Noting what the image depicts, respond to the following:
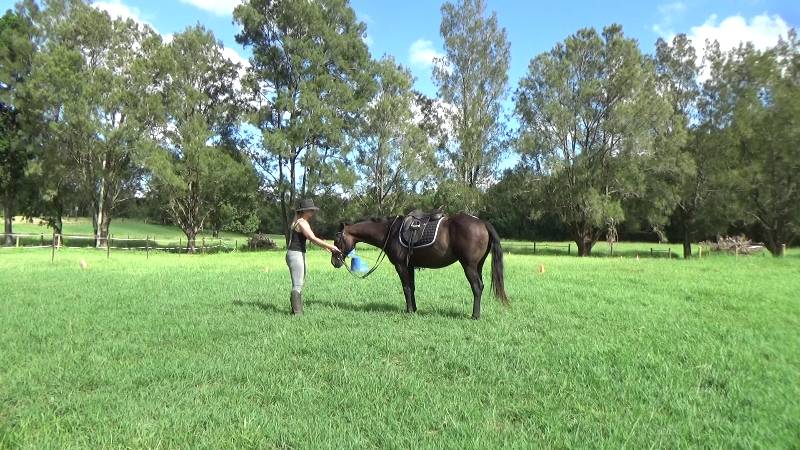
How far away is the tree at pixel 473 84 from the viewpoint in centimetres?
3659

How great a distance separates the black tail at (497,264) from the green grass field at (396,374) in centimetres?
35

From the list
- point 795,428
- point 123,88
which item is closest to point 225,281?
point 795,428

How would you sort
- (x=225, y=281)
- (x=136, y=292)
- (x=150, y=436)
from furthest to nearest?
(x=225, y=281) < (x=136, y=292) < (x=150, y=436)

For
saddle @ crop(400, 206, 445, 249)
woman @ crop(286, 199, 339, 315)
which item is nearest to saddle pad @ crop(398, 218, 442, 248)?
saddle @ crop(400, 206, 445, 249)

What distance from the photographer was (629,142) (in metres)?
33.7

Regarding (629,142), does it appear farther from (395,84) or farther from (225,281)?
(225,281)

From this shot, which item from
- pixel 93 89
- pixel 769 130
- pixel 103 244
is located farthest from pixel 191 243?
pixel 769 130

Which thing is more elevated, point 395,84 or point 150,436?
point 395,84

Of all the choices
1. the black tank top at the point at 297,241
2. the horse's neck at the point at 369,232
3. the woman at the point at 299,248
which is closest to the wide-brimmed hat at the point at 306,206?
the woman at the point at 299,248

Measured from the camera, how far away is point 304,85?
112 ft

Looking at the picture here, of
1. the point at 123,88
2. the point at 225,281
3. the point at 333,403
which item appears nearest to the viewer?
A: the point at 333,403

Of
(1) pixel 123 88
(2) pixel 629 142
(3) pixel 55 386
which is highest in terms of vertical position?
(1) pixel 123 88

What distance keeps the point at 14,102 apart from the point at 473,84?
3123 centimetres

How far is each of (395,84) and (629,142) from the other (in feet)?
55.7
